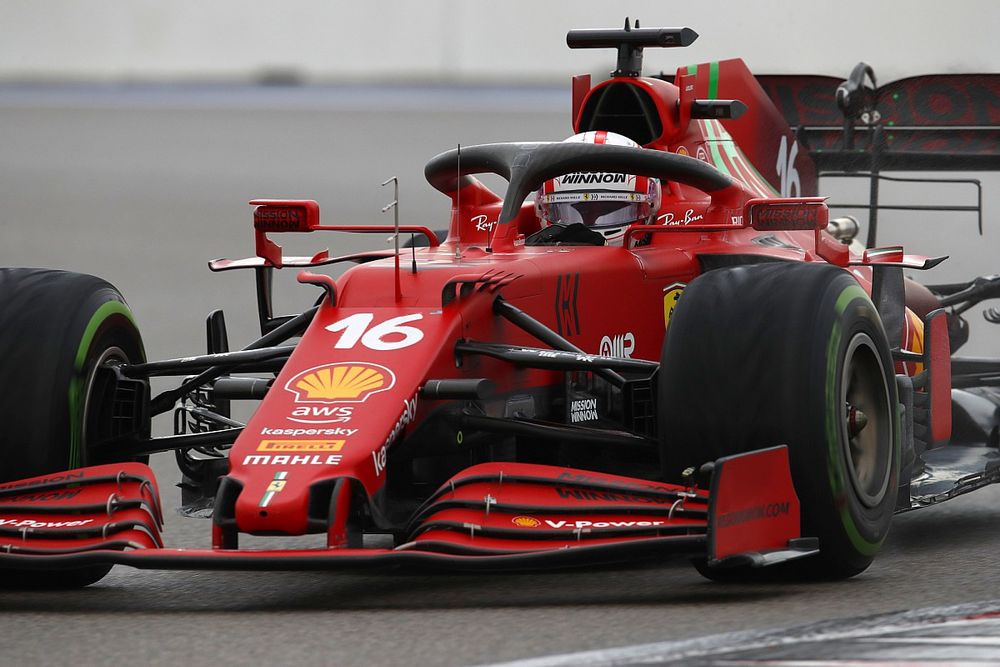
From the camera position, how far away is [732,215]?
7738 mm

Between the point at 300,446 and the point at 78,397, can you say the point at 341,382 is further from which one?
the point at 78,397

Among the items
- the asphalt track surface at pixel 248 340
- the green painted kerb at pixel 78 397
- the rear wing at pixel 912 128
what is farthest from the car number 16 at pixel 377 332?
the rear wing at pixel 912 128

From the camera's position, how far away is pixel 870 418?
623 cm

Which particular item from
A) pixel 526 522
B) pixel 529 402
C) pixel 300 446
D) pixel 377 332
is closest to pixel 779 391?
pixel 526 522

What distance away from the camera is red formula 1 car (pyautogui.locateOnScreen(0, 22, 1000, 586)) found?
538 cm

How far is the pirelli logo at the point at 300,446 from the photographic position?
5.50m

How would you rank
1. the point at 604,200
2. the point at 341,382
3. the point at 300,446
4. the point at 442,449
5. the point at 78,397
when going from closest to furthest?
the point at 300,446
the point at 341,382
the point at 442,449
the point at 78,397
the point at 604,200

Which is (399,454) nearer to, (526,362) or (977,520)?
(526,362)

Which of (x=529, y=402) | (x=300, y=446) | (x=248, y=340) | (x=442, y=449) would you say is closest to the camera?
(x=300, y=446)

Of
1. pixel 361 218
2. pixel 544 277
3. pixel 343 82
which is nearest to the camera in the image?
pixel 544 277

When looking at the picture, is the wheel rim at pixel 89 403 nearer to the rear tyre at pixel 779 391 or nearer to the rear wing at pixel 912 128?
the rear tyre at pixel 779 391

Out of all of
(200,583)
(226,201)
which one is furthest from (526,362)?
(226,201)

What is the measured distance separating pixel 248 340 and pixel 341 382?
7502 millimetres

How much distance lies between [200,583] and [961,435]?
3.81 m
